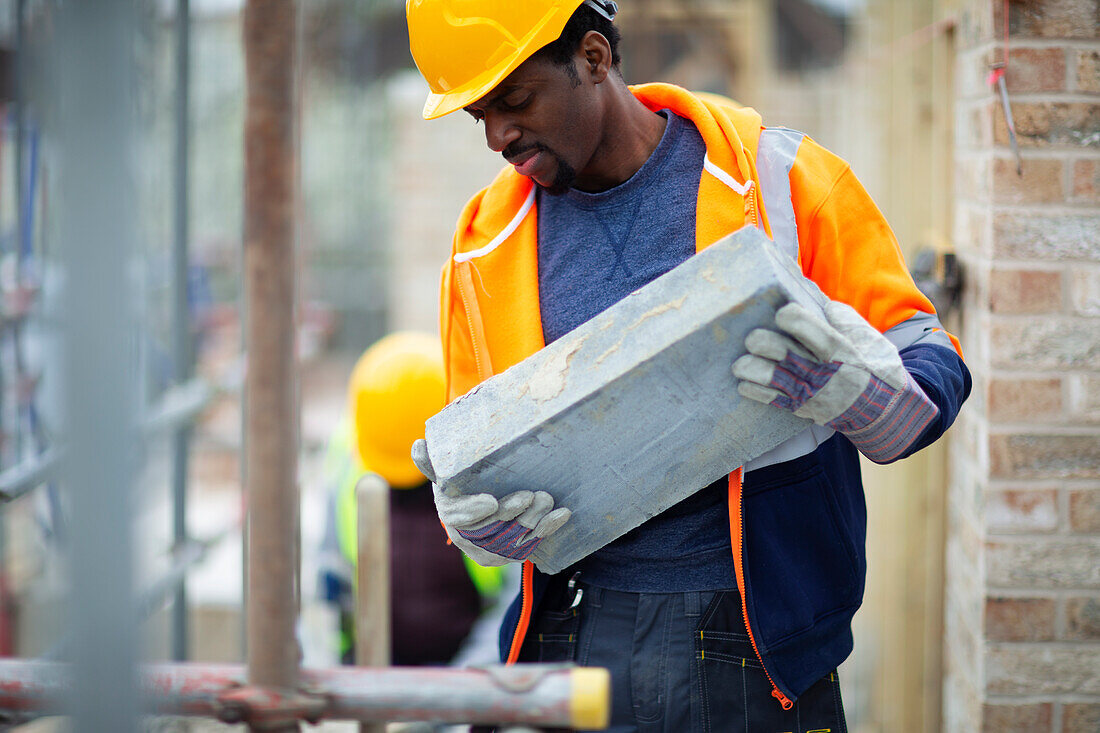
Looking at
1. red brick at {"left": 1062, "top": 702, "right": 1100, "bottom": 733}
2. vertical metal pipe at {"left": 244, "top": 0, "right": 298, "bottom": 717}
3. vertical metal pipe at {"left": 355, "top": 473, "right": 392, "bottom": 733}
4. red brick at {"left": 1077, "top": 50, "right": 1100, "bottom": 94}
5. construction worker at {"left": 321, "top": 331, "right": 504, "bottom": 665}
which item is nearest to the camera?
vertical metal pipe at {"left": 244, "top": 0, "right": 298, "bottom": 717}

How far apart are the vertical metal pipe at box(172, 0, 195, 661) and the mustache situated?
194 centimetres

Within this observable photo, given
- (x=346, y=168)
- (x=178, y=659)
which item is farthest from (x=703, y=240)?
(x=346, y=168)

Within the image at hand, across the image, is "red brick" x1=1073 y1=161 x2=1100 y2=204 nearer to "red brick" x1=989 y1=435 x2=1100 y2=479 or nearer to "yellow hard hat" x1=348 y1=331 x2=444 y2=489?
"red brick" x1=989 y1=435 x2=1100 y2=479

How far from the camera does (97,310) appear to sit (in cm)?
116

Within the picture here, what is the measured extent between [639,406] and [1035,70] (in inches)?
51.8

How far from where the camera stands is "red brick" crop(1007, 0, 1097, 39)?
7.27 ft

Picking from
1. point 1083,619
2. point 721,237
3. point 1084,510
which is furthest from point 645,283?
point 1083,619

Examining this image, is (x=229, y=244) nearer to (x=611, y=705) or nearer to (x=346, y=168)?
(x=346, y=168)

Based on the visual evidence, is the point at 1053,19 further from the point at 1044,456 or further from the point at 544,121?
the point at 544,121

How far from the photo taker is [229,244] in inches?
484

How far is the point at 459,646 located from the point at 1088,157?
2311mm

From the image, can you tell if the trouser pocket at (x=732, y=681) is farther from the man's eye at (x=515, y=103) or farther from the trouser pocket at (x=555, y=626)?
the man's eye at (x=515, y=103)

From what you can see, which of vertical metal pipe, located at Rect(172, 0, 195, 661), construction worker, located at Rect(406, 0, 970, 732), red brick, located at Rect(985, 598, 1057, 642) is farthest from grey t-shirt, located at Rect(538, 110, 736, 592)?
vertical metal pipe, located at Rect(172, 0, 195, 661)

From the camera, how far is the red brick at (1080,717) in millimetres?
2326
